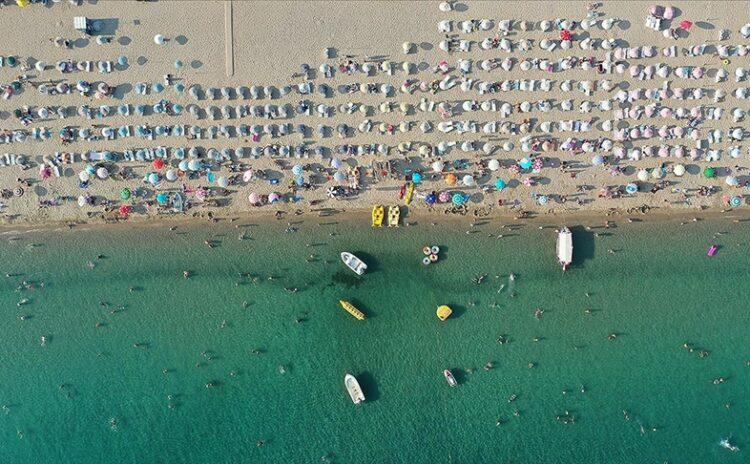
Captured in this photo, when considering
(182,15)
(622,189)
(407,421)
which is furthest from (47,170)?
(622,189)

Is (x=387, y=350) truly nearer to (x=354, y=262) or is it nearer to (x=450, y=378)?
(x=450, y=378)

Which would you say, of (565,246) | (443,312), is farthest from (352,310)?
(565,246)

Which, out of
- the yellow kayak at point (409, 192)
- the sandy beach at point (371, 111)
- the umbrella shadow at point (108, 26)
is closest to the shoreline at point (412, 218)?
the sandy beach at point (371, 111)

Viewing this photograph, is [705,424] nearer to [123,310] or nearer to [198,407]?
[198,407]

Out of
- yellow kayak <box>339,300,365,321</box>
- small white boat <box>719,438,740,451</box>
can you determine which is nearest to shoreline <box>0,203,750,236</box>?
yellow kayak <box>339,300,365,321</box>

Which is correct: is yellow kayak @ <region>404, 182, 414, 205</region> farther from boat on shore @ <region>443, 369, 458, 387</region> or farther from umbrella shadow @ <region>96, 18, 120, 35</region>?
umbrella shadow @ <region>96, 18, 120, 35</region>

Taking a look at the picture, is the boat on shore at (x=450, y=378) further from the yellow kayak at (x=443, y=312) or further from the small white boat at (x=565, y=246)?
the small white boat at (x=565, y=246)
